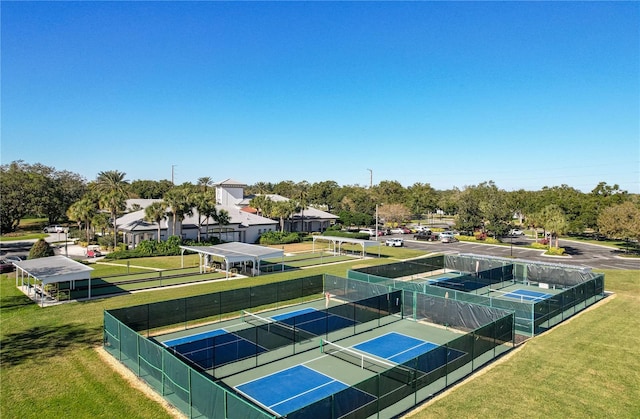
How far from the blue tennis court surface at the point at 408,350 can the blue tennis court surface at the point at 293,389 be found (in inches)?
129

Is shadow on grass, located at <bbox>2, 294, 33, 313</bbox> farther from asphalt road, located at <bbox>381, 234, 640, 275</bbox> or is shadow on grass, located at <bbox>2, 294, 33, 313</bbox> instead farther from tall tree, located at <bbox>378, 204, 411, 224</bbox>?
tall tree, located at <bbox>378, 204, 411, 224</bbox>

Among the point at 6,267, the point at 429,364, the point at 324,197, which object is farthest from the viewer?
the point at 324,197

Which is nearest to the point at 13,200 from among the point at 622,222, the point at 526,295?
the point at 526,295

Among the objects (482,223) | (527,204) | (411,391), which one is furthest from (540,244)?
(411,391)

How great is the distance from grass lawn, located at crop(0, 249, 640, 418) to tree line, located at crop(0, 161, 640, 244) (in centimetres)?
3127

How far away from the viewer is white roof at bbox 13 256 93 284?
2744cm

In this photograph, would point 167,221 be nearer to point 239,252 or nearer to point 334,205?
point 239,252

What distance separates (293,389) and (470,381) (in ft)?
23.9

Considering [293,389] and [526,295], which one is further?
[526,295]

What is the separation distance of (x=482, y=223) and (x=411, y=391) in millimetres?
65955

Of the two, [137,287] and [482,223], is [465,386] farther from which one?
[482,223]

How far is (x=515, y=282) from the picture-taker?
3862 centimetres

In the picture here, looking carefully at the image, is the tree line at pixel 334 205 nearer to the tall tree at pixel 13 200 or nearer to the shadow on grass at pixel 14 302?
the tall tree at pixel 13 200

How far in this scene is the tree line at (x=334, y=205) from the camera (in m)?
57.0
